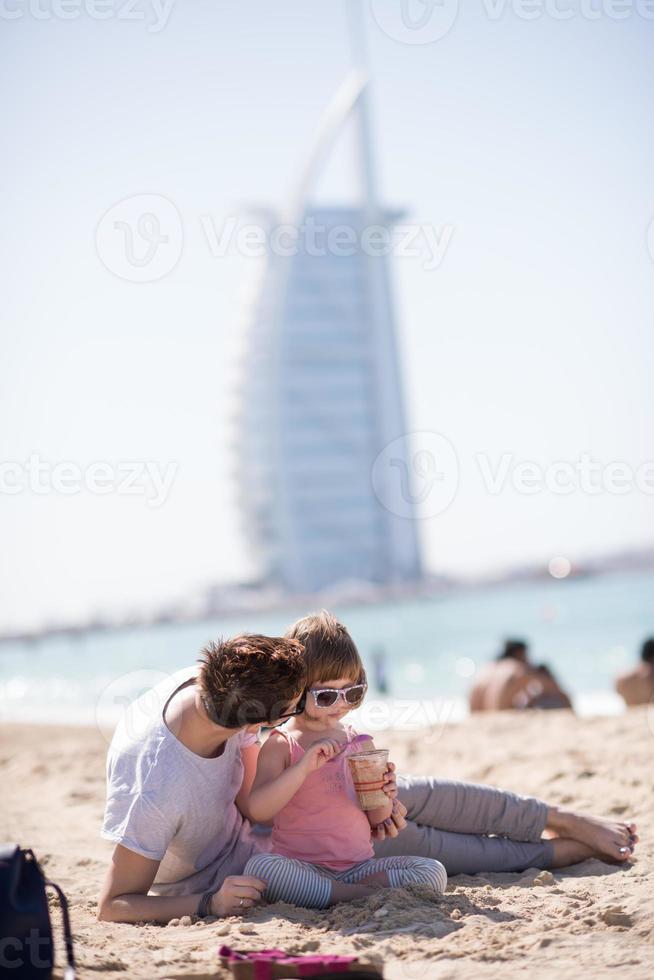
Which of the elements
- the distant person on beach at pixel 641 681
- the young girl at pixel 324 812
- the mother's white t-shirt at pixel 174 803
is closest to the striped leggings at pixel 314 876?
the young girl at pixel 324 812

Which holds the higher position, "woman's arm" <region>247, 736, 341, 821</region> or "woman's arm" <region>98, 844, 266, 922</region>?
"woman's arm" <region>247, 736, 341, 821</region>

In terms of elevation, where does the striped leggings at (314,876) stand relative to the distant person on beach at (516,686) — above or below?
below

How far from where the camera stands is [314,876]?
8.56 feet

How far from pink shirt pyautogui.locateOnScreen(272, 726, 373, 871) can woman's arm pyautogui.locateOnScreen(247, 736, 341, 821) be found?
35 millimetres

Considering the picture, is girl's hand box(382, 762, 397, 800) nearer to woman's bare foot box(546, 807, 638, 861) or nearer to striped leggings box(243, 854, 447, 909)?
striped leggings box(243, 854, 447, 909)

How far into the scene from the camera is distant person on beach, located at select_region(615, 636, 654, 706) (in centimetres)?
754

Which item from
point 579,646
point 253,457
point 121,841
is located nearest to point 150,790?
point 121,841

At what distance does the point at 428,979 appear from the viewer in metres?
2.08

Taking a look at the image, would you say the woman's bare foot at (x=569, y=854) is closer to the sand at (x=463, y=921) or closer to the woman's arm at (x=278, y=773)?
the sand at (x=463, y=921)

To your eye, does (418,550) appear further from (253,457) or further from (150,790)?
(150,790)

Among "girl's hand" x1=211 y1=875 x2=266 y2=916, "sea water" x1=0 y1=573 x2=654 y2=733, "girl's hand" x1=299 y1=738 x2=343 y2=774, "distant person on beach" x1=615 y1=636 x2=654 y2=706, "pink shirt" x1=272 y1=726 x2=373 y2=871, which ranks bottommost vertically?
"girl's hand" x1=211 y1=875 x2=266 y2=916

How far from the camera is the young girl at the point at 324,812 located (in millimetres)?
2562

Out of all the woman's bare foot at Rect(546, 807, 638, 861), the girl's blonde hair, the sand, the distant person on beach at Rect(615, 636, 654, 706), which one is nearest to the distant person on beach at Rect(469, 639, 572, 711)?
the distant person on beach at Rect(615, 636, 654, 706)

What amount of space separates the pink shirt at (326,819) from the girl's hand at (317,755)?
0.14m
